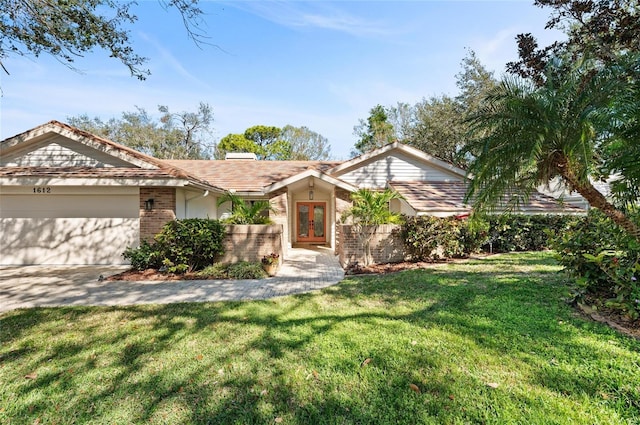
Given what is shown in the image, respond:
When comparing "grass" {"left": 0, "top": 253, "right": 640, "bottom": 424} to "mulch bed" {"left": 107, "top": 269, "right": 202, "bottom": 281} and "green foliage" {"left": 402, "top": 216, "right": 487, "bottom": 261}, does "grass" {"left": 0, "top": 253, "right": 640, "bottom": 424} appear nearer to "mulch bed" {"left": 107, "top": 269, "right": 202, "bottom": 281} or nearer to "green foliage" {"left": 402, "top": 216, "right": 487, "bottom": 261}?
"mulch bed" {"left": 107, "top": 269, "right": 202, "bottom": 281}

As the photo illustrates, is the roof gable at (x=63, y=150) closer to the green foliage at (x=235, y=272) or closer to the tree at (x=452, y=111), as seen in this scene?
the green foliage at (x=235, y=272)

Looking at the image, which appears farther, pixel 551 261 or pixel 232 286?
pixel 551 261

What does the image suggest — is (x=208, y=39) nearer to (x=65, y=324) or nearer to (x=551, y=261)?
(x=65, y=324)

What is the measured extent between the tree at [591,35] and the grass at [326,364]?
Result: 721cm

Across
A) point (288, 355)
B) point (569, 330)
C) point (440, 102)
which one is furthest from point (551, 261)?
point (440, 102)

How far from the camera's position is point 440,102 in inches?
1100

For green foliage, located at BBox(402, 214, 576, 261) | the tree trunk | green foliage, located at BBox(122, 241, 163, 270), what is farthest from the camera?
green foliage, located at BBox(402, 214, 576, 261)

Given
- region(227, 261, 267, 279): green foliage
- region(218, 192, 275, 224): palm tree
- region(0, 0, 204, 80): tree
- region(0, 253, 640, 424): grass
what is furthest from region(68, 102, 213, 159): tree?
region(0, 253, 640, 424): grass

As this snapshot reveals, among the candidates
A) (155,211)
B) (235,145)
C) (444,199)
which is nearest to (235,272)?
(155,211)

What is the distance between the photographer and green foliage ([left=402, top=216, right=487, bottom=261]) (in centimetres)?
1050

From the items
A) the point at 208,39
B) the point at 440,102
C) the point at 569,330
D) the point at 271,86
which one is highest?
the point at 440,102

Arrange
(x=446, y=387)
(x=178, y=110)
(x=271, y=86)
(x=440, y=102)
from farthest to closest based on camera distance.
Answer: (x=178, y=110) < (x=440, y=102) < (x=271, y=86) < (x=446, y=387)

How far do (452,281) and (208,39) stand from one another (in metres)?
8.26

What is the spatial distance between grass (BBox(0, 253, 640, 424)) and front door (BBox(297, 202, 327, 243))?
1182cm
